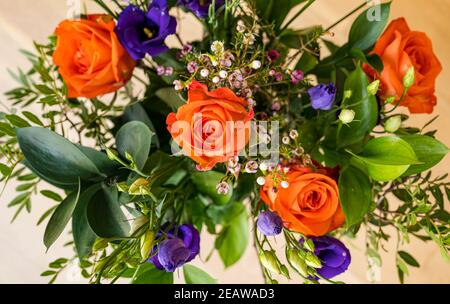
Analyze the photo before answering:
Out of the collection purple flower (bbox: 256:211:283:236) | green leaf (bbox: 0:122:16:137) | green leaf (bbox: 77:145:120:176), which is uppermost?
A: green leaf (bbox: 0:122:16:137)

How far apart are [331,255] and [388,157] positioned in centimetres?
10

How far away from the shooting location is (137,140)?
42 centimetres

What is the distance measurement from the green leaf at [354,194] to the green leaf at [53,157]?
223 millimetres

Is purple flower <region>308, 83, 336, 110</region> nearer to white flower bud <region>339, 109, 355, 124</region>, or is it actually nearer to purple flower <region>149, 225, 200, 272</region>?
white flower bud <region>339, 109, 355, 124</region>

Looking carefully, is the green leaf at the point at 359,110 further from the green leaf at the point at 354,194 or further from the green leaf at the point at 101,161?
the green leaf at the point at 101,161

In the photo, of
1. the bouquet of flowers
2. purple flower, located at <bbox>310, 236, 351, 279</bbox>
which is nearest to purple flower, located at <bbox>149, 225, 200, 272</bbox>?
the bouquet of flowers

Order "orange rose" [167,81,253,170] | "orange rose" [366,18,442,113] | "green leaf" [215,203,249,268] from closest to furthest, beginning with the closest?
1. "orange rose" [167,81,253,170]
2. "orange rose" [366,18,442,113]
3. "green leaf" [215,203,249,268]

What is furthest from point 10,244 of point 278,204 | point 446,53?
point 446,53

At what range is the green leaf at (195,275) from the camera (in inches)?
20.7

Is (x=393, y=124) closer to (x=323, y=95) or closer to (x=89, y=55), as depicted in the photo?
(x=323, y=95)

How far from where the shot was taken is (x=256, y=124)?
16.0 inches

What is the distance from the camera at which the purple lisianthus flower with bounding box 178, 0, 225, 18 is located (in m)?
0.44

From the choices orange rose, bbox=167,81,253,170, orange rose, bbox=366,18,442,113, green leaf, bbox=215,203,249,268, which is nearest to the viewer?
orange rose, bbox=167,81,253,170

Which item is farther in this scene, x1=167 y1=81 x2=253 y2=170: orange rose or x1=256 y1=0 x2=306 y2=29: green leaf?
x1=256 y1=0 x2=306 y2=29: green leaf
